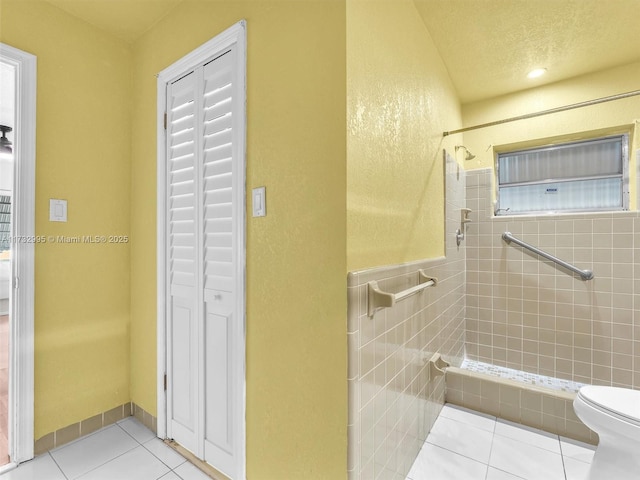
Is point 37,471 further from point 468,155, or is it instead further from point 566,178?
point 566,178

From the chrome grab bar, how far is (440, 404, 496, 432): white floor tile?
1.22 meters

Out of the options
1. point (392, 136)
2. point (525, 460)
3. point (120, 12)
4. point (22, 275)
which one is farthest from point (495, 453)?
point (120, 12)

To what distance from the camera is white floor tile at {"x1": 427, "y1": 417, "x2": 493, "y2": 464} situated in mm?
1644

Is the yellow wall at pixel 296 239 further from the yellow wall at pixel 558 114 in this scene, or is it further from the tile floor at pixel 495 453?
the yellow wall at pixel 558 114

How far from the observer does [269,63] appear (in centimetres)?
125

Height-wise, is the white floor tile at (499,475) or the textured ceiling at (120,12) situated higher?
the textured ceiling at (120,12)

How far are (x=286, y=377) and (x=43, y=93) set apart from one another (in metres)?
1.85

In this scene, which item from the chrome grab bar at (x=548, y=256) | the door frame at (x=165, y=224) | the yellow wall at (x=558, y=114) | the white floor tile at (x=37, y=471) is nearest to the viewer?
the door frame at (x=165, y=224)

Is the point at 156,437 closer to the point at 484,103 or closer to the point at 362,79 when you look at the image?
the point at 362,79

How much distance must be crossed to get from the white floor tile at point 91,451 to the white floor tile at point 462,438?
5.49 ft

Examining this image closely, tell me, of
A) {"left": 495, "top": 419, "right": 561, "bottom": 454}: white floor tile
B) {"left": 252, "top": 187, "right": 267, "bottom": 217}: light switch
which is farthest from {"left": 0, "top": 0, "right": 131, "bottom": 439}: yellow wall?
{"left": 495, "top": 419, "right": 561, "bottom": 454}: white floor tile

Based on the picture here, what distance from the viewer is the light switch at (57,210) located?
1.62 m

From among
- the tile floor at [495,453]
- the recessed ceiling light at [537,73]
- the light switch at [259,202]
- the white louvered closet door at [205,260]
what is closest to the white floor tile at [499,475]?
the tile floor at [495,453]

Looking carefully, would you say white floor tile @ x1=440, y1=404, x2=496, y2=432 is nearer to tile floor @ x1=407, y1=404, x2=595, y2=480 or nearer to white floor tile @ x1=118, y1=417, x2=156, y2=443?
tile floor @ x1=407, y1=404, x2=595, y2=480
